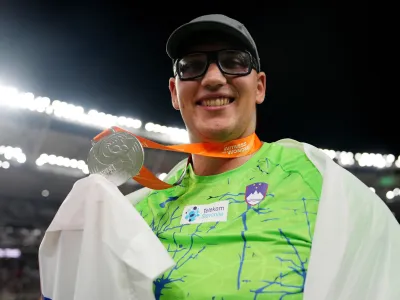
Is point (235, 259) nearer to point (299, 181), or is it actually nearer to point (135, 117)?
point (299, 181)

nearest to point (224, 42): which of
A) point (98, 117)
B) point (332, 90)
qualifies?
point (332, 90)

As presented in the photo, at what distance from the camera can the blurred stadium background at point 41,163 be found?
6375mm

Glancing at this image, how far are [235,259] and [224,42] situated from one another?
0.59m

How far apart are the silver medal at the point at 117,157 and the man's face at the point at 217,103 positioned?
20cm

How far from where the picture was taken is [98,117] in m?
6.73

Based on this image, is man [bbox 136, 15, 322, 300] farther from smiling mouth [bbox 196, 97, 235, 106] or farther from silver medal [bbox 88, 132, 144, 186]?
silver medal [bbox 88, 132, 144, 186]

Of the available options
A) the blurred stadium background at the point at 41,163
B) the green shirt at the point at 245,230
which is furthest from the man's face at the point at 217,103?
the blurred stadium background at the point at 41,163

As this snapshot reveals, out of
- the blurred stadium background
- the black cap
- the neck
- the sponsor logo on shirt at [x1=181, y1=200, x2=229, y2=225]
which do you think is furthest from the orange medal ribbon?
the blurred stadium background

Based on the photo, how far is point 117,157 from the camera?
41.5 inches

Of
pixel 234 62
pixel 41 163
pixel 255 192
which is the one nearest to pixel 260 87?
pixel 234 62

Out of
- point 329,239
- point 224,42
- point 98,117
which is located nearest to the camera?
point 329,239

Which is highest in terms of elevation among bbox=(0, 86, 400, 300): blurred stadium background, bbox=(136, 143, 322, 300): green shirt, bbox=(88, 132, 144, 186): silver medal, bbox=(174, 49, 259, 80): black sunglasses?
bbox=(0, 86, 400, 300): blurred stadium background

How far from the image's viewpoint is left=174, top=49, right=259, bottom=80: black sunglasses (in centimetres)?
118

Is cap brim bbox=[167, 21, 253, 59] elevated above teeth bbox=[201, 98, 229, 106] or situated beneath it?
elevated above
